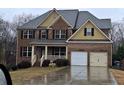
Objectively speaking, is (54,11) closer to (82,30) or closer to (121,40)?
(82,30)

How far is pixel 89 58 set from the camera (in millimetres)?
16516

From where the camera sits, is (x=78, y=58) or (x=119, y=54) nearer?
(x=119, y=54)

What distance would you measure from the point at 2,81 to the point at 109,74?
1379 cm

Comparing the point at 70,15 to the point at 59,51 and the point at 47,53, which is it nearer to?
the point at 59,51

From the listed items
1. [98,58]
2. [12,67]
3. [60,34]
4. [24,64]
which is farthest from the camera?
[60,34]

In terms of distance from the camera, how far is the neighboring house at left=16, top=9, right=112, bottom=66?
1575 centimetres

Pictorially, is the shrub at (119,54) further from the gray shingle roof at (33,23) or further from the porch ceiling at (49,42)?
the gray shingle roof at (33,23)

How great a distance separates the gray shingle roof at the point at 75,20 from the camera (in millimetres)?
16344

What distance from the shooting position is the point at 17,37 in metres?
15.6

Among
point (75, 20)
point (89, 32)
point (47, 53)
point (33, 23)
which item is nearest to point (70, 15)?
point (75, 20)

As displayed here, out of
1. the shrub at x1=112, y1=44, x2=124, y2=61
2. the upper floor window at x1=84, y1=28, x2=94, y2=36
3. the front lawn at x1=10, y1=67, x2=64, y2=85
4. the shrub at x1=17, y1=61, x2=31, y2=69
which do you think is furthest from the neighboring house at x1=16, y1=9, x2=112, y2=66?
the shrub at x1=112, y1=44, x2=124, y2=61

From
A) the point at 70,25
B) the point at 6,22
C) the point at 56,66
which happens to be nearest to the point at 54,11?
the point at 70,25

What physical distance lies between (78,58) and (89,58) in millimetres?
672

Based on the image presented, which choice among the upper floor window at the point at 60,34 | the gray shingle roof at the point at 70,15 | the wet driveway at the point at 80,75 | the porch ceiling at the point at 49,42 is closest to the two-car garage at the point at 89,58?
the wet driveway at the point at 80,75
